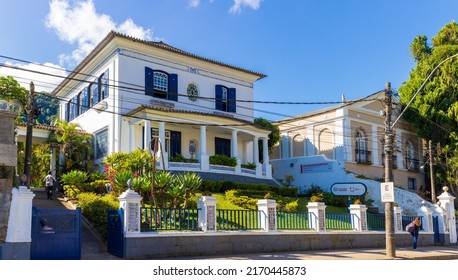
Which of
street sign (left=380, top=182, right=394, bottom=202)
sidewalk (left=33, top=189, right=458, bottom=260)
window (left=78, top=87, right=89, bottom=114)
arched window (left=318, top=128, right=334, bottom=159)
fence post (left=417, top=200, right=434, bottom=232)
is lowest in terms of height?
sidewalk (left=33, top=189, right=458, bottom=260)

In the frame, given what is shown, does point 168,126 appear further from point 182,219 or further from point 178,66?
point 182,219

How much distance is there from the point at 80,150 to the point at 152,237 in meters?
14.9

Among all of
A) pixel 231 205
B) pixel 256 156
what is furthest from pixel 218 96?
pixel 231 205

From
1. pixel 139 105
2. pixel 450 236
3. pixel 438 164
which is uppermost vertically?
pixel 139 105

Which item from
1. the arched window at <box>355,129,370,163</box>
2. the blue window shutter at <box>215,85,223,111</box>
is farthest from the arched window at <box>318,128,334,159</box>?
the blue window shutter at <box>215,85,223,111</box>

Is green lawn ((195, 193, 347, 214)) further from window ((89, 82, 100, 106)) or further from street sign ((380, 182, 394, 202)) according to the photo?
window ((89, 82, 100, 106))

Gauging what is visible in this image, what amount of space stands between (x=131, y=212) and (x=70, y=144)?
14.4 meters

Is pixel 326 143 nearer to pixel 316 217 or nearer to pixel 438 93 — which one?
pixel 438 93

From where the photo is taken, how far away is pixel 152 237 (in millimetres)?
13789

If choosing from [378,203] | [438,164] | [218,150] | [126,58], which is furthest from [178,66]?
[438,164]

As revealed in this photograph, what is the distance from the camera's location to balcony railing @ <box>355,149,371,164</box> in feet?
120

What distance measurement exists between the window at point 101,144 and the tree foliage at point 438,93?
21.2 m

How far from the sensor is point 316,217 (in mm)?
17984

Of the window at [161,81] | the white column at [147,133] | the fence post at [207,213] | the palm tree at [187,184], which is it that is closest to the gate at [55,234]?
the fence post at [207,213]
